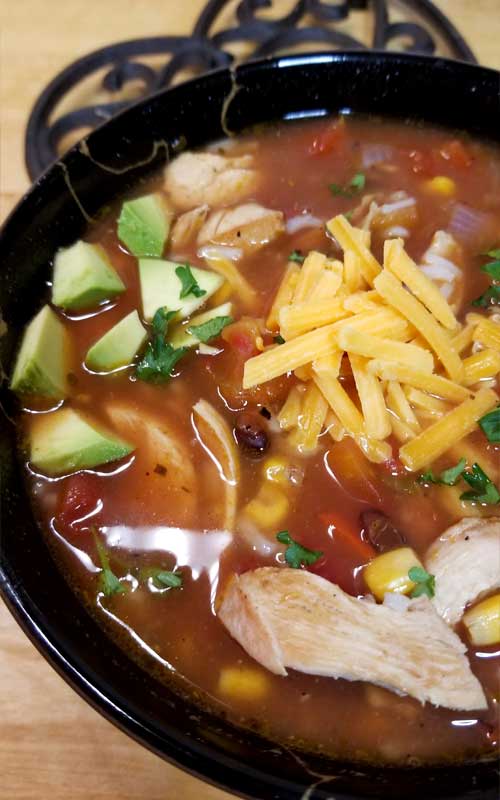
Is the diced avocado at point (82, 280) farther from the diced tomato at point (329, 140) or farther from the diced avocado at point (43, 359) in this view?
the diced tomato at point (329, 140)

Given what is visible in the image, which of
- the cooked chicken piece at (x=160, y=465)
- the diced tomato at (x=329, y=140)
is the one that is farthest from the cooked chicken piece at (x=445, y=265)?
the cooked chicken piece at (x=160, y=465)

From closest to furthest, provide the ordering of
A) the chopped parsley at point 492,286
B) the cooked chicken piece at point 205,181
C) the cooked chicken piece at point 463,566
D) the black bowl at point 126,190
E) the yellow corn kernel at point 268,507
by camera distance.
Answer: the black bowl at point 126,190 < the cooked chicken piece at point 463,566 < the yellow corn kernel at point 268,507 < the chopped parsley at point 492,286 < the cooked chicken piece at point 205,181

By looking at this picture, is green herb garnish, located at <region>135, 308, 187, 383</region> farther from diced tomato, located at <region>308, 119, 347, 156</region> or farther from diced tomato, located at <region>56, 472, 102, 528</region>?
diced tomato, located at <region>308, 119, 347, 156</region>

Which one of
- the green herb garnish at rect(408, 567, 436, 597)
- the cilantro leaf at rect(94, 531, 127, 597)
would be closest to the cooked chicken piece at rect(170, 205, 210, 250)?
the cilantro leaf at rect(94, 531, 127, 597)

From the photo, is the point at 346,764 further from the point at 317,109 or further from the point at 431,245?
the point at 317,109

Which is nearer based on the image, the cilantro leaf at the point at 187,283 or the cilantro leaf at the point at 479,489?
the cilantro leaf at the point at 479,489

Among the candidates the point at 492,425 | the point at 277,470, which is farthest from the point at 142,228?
the point at 492,425

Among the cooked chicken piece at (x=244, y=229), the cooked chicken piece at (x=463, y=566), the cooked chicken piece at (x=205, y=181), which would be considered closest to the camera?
the cooked chicken piece at (x=463, y=566)
